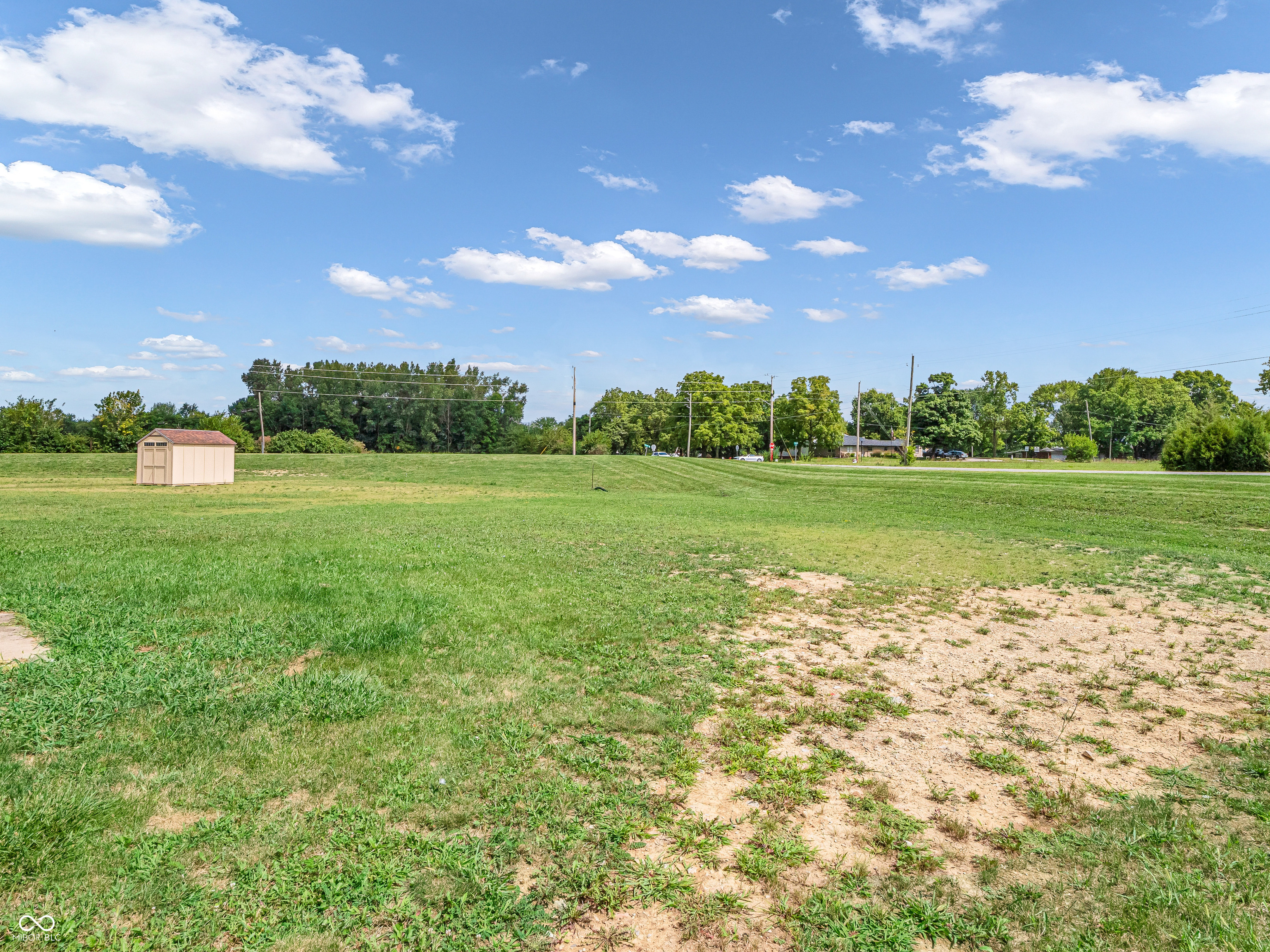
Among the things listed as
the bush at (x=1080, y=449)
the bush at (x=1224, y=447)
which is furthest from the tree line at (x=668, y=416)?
the bush at (x=1224, y=447)

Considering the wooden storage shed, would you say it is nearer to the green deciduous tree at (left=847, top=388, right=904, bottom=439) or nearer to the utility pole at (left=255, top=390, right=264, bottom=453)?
the utility pole at (left=255, top=390, right=264, bottom=453)

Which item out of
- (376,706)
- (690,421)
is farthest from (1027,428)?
(376,706)

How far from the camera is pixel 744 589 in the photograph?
8.58 m

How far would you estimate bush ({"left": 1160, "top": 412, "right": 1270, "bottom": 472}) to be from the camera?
93.5ft

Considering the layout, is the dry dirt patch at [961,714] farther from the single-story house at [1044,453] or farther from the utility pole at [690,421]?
the single-story house at [1044,453]

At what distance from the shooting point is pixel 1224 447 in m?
29.8

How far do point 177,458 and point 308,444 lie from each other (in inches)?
1474

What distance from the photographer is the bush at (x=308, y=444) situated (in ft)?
210

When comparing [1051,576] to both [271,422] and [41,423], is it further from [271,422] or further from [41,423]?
[271,422]

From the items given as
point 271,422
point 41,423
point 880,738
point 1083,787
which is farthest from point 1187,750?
point 271,422

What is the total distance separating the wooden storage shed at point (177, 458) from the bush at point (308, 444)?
115ft

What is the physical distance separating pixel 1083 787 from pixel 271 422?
303ft

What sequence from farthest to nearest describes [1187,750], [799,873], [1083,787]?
[1187,750] → [1083,787] → [799,873]

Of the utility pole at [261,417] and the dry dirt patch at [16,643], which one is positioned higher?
the utility pole at [261,417]
